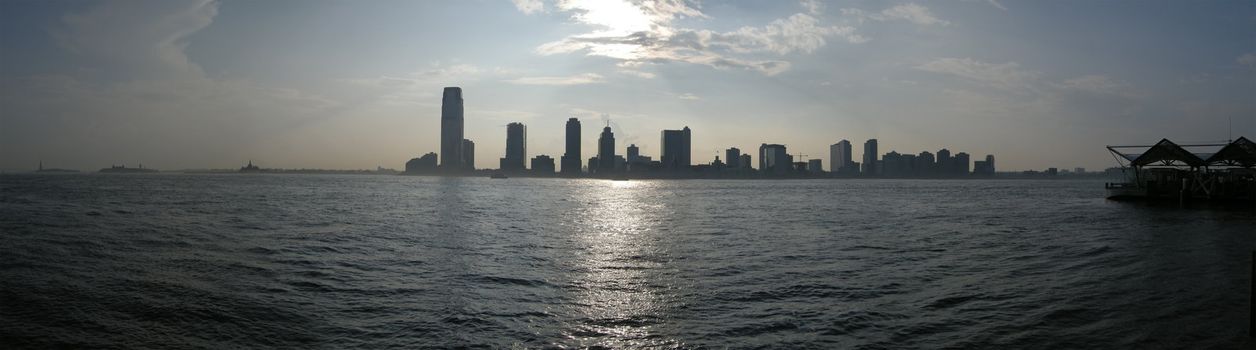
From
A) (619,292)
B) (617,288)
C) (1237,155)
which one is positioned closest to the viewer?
(619,292)

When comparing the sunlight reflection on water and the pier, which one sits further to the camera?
the pier

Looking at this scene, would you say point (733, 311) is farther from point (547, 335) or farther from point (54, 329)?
Result: point (54, 329)

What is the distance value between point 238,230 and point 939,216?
6204 centimetres

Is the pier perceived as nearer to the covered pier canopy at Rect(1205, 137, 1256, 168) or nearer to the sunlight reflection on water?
the covered pier canopy at Rect(1205, 137, 1256, 168)

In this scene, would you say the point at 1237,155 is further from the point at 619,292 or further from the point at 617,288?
the point at 619,292

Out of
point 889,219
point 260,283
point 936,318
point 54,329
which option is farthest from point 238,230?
point 889,219

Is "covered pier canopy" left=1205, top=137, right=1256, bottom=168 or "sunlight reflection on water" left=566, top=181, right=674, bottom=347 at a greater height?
"covered pier canopy" left=1205, top=137, right=1256, bottom=168

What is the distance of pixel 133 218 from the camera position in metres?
55.4

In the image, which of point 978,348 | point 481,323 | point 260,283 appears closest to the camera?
point 978,348

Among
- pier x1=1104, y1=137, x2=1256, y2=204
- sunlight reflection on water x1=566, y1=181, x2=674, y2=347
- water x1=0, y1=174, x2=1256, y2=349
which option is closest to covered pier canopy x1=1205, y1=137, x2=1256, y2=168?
pier x1=1104, y1=137, x2=1256, y2=204

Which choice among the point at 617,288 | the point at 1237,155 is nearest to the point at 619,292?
the point at 617,288

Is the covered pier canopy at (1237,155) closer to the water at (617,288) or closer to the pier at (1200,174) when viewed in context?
the pier at (1200,174)

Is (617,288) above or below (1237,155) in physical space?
below

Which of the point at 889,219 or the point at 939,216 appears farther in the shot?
the point at 939,216
